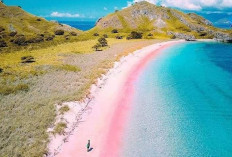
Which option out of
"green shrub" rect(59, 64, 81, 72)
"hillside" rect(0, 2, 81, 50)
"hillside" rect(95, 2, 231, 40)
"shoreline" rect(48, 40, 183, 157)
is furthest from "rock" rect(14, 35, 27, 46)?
"hillside" rect(95, 2, 231, 40)

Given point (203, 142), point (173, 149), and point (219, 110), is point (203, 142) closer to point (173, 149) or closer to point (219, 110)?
point (173, 149)

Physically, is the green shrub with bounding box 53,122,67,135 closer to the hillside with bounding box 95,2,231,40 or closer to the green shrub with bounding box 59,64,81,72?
the green shrub with bounding box 59,64,81,72

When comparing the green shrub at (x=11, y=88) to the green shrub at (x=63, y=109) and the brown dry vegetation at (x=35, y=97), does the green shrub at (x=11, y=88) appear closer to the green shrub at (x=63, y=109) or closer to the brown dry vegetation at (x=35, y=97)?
the brown dry vegetation at (x=35, y=97)

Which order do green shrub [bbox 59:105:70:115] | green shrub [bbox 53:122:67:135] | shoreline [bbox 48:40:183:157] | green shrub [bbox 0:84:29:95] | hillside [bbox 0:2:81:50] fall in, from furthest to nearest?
hillside [bbox 0:2:81:50] < green shrub [bbox 0:84:29:95] < green shrub [bbox 59:105:70:115] < green shrub [bbox 53:122:67:135] < shoreline [bbox 48:40:183:157]

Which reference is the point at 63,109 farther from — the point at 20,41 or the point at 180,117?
the point at 20,41

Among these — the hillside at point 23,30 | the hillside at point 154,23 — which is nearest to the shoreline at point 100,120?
the hillside at point 23,30

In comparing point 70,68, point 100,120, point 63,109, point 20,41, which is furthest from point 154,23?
point 63,109
